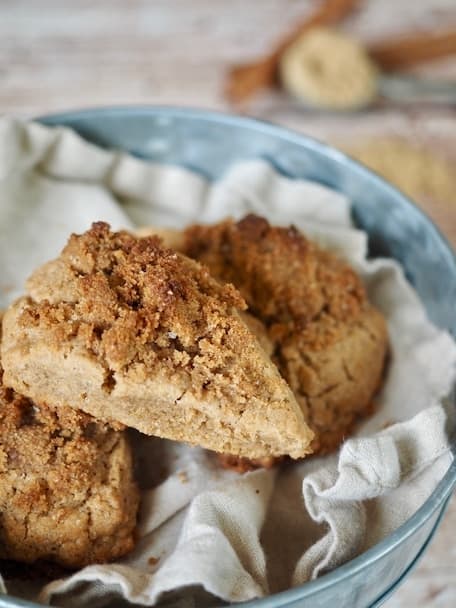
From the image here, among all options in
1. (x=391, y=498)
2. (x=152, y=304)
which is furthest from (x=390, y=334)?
(x=152, y=304)

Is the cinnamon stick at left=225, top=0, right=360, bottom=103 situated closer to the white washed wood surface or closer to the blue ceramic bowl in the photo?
the white washed wood surface

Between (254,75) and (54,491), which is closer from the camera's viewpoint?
(54,491)

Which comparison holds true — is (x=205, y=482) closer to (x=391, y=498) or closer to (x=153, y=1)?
(x=391, y=498)

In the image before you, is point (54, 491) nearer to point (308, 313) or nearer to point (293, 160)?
point (308, 313)

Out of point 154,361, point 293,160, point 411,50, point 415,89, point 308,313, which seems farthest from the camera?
point 411,50

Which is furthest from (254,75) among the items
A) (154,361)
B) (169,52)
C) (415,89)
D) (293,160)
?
(154,361)

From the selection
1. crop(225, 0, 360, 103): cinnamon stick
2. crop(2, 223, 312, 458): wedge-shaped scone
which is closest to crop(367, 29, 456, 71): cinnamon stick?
crop(225, 0, 360, 103): cinnamon stick
